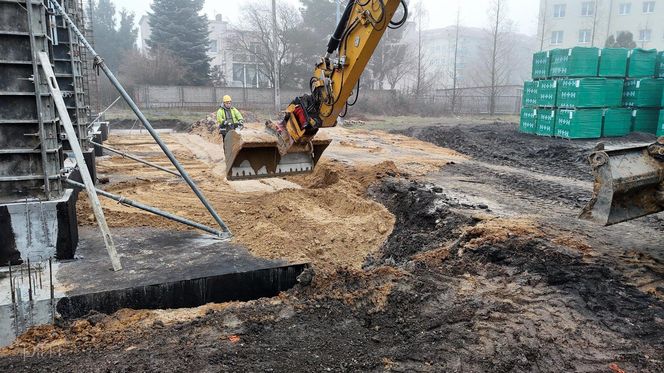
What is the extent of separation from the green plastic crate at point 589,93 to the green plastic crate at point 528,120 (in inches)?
55.8

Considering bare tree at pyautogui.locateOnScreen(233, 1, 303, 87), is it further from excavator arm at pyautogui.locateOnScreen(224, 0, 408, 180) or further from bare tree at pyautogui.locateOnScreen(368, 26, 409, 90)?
excavator arm at pyautogui.locateOnScreen(224, 0, 408, 180)

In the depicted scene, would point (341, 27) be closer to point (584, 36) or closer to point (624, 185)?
point (624, 185)

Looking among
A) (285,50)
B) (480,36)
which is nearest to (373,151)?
(285,50)

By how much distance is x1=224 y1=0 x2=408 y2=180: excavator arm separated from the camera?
6832 millimetres

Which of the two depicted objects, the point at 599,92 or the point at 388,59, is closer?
the point at 599,92

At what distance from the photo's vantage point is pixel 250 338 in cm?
422

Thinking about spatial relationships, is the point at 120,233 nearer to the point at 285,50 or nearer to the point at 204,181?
the point at 204,181

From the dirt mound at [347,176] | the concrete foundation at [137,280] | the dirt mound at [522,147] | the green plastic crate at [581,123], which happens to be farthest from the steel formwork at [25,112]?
the green plastic crate at [581,123]

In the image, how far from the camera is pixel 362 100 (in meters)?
40.0

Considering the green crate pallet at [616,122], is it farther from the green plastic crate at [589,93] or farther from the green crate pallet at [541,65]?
the green crate pallet at [541,65]

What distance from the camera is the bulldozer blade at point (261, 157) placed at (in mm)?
8305

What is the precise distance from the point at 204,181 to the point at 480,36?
246ft

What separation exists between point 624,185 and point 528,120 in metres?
16.4

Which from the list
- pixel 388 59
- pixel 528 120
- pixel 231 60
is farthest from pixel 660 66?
pixel 231 60
